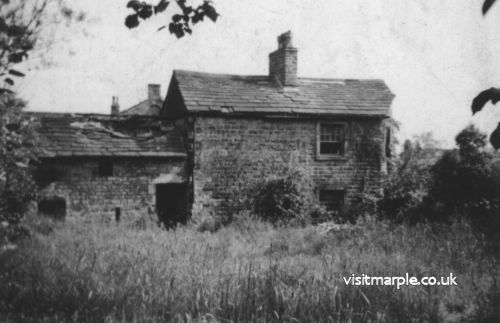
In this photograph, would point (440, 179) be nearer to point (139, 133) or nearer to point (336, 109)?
point (336, 109)

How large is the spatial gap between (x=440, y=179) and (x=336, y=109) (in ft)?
16.8

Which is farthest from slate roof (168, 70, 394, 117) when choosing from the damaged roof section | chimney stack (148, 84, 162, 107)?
chimney stack (148, 84, 162, 107)

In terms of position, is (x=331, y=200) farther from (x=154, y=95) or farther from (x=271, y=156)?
(x=154, y=95)

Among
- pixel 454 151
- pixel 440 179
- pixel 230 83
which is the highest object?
pixel 230 83

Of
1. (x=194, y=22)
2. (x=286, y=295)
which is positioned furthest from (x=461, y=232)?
(x=194, y=22)

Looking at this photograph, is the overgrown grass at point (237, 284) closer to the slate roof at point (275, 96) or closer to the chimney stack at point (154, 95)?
the slate roof at point (275, 96)

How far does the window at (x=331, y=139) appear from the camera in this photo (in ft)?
56.3

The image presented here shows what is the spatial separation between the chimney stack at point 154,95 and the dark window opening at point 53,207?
57.5ft

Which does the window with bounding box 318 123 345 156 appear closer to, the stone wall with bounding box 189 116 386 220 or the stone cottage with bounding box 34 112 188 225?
the stone wall with bounding box 189 116 386 220

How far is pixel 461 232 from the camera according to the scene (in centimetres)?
947

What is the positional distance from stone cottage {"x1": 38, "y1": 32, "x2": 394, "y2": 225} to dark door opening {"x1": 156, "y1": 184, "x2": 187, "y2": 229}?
42mm

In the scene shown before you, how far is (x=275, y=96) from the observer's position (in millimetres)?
17109

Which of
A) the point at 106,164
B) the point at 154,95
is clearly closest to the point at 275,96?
the point at 106,164

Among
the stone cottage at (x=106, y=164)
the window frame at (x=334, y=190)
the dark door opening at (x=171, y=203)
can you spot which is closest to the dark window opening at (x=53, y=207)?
the stone cottage at (x=106, y=164)
